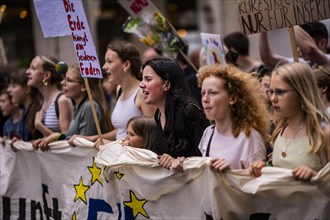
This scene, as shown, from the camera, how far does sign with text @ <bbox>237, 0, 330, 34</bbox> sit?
19.7 feet

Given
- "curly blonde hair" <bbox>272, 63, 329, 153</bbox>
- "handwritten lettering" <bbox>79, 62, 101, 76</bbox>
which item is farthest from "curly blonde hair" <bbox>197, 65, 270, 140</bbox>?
"handwritten lettering" <bbox>79, 62, 101, 76</bbox>

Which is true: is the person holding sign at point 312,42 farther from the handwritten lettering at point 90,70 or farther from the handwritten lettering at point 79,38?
the handwritten lettering at point 79,38

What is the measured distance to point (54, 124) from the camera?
28.7 feet

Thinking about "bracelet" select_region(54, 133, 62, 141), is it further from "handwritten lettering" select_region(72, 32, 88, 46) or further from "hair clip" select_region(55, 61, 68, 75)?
"handwritten lettering" select_region(72, 32, 88, 46)

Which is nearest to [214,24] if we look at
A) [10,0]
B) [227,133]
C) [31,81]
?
[10,0]

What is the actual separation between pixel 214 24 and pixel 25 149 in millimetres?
19708

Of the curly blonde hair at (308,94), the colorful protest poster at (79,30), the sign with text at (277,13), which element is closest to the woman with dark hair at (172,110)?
the colorful protest poster at (79,30)

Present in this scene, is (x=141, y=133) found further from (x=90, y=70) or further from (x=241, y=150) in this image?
(x=241, y=150)

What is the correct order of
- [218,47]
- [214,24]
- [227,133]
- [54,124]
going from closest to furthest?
[227,133], [218,47], [54,124], [214,24]

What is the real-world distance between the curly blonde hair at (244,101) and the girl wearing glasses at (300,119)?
0.44 m

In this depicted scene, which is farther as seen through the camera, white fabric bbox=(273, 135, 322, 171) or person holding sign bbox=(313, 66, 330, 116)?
person holding sign bbox=(313, 66, 330, 116)

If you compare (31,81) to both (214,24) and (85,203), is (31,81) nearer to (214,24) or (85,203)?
(85,203)

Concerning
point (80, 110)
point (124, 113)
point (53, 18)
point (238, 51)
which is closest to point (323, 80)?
point (124, 113)

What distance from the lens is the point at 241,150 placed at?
18.2ft
